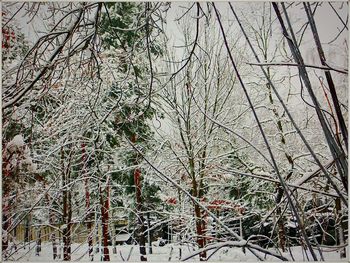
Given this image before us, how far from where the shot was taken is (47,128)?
2.37m

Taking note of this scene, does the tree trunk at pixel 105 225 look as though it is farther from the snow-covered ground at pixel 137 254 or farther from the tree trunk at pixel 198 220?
the tree trunk at pixel 198 220

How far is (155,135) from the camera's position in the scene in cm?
246

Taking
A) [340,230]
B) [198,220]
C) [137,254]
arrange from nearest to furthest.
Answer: [340,230] < [137,254] < [198,220]

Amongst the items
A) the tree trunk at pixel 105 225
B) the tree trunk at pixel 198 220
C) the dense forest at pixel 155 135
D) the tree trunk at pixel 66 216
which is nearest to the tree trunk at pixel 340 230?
the dense forest at pixel 155 135

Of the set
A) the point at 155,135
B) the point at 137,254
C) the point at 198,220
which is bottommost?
the point at 137,254

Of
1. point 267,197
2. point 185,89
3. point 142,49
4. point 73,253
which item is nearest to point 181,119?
point 185,89

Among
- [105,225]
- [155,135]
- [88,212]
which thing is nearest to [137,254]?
[105,225]

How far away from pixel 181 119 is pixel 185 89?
20 centimetres

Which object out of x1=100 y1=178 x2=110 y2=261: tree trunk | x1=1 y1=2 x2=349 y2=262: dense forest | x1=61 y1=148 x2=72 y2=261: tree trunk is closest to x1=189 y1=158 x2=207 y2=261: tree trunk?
x1=1 y1=2 x2=349 y2=262: dense forest

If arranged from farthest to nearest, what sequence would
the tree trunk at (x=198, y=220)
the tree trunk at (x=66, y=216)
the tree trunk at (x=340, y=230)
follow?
the tree trunk at (x=198, y=220) < the tree trunk at (x=66, y=216) < the tree trunk at (x=340, y=230)

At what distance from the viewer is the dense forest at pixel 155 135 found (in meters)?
2.22

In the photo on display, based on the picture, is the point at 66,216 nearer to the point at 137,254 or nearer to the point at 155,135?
the point at 137,254

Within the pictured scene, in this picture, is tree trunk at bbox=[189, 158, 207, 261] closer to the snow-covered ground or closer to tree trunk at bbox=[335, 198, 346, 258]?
the snow-covered ground

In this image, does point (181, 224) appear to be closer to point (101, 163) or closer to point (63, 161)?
point (101, 163)
